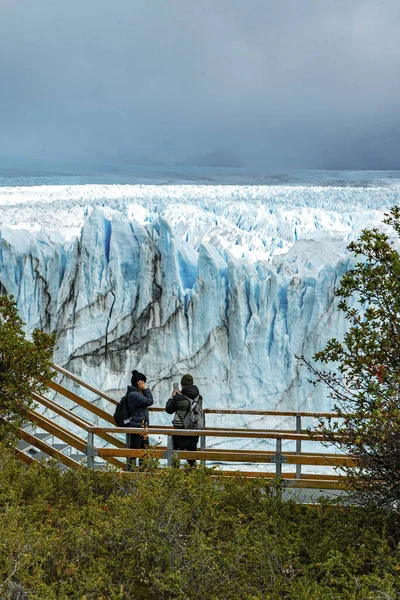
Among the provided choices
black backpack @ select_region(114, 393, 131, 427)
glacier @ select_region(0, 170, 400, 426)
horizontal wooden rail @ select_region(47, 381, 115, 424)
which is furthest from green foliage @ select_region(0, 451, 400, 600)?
glacier @ select_region(0, 170, 400, 426)

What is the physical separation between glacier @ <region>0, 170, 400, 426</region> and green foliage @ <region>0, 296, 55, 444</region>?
531 cm

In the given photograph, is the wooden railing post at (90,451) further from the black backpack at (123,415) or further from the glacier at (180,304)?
the glacier at (180,304)

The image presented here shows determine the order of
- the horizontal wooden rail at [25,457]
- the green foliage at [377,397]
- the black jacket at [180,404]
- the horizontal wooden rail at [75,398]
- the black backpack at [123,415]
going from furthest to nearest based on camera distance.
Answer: the horizontal wooden rail at [75,398] < the horizontal wooden rail at [25,457] < the black backpack at [123,415] < the black jacket at [180,404] < the green foliage at [377,397]

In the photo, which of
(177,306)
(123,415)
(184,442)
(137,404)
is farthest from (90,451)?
(177,306)

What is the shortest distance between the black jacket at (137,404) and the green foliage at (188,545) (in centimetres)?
105

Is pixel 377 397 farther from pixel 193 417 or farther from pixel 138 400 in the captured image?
pixel 138 400

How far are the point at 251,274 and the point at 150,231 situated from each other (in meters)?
2.29

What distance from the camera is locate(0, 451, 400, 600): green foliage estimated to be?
3.85 meters

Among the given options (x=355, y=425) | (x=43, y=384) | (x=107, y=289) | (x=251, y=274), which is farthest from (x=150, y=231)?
(x=355, y=425)

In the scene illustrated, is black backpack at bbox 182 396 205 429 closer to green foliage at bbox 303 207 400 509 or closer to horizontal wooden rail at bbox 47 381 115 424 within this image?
horizontal wooden rail at bbox 47 381 115 424

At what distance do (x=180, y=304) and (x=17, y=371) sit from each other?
22.0ft

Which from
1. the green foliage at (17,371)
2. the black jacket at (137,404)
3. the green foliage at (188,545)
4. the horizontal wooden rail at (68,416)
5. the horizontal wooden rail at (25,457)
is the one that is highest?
the green foliage at (17,371)

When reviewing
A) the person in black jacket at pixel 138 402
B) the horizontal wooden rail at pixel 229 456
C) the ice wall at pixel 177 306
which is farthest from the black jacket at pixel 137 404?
the ice wall at pixel 177 306

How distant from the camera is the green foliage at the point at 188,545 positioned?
385 cm
